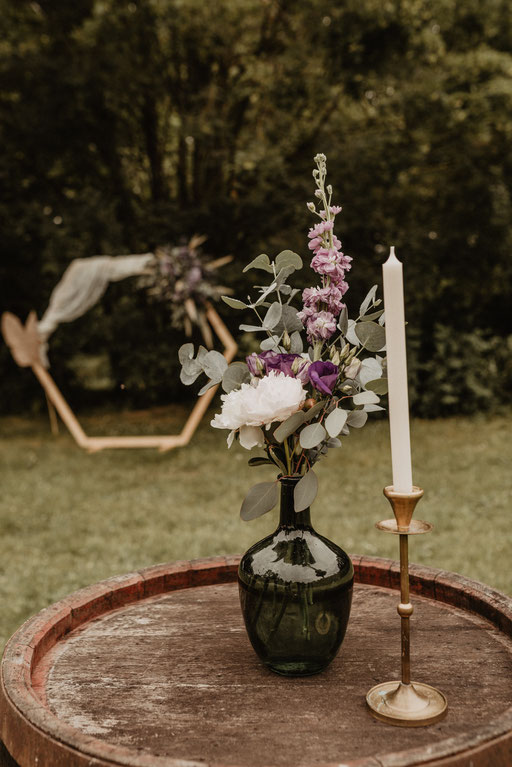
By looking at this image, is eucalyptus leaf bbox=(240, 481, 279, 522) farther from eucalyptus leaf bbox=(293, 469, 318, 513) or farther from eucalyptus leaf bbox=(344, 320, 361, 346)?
eucalyptus leaf bbox=(344, 320, 361, 346)

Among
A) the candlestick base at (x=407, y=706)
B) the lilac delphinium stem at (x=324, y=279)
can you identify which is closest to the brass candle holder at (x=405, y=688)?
the candlestick base at (x=407, y=706)

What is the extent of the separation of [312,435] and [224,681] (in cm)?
51

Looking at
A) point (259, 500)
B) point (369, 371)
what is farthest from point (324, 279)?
point (259, 500)

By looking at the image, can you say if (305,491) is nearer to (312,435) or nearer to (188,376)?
(312,435)

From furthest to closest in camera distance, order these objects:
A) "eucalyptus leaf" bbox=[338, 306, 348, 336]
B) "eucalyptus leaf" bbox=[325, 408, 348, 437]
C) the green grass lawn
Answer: the green grass lawn
"eucalyptus leaf" bbox=[338, 306, 348, 336]
"eucalyptus leaf" bbox=[325, 408, 348, 437]

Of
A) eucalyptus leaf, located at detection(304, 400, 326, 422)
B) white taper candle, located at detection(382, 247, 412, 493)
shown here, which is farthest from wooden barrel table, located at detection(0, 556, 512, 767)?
eucalyptus leaf, located at detection(304, 400, 326, 422)

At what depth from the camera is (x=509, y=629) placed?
4.94 feet

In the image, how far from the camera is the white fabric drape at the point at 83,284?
690 centimetres

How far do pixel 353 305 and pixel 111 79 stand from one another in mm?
4150

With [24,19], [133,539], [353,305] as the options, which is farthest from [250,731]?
[24,19]

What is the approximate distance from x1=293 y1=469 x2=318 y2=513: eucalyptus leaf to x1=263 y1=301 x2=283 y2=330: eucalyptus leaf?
0.94 ft

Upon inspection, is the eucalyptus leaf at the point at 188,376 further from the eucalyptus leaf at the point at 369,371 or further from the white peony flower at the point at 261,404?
the eucalyptus leaf at the point at 369,371

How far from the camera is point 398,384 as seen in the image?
3.75ft

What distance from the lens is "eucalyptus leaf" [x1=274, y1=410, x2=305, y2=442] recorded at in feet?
4.17
